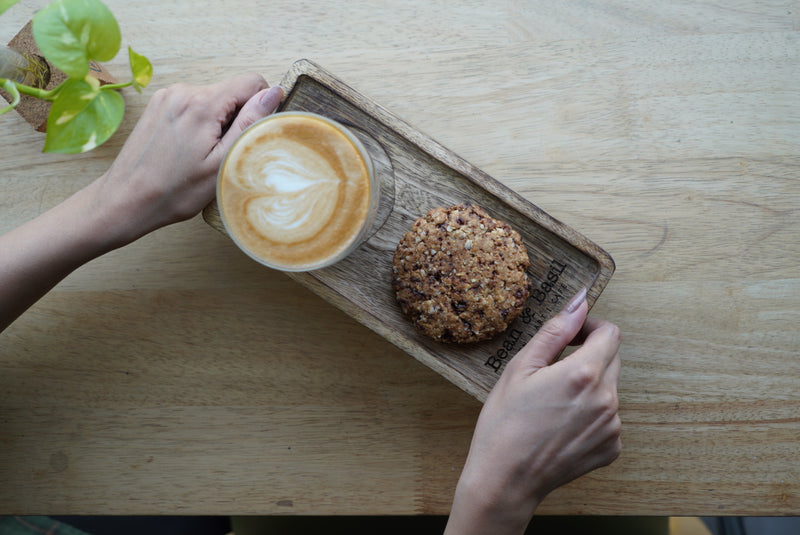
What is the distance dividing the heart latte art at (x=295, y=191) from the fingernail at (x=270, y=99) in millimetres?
103

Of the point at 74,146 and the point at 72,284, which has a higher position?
the point at 74,146

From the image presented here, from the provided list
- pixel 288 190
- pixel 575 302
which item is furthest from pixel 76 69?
pixel 575 302

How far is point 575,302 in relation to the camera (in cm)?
82

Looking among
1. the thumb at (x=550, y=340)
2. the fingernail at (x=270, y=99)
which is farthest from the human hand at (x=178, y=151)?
the thumb at (x=550, y=340)

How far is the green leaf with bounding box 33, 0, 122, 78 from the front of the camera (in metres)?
0.67

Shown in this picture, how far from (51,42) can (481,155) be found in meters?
0.65

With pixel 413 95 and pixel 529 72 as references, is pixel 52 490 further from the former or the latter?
pixel 529 72

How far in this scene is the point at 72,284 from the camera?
A: 1.02m

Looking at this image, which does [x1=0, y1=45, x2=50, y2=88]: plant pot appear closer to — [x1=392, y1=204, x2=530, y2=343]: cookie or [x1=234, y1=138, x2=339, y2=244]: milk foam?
[x1=234, y1=138, x2=339, y2=244]: milk foam

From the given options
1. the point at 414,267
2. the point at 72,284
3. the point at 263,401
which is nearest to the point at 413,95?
the point at 414,267

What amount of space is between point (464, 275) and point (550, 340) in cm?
16

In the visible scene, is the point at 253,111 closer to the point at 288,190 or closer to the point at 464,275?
the point at 288,190

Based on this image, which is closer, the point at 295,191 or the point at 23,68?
the point at 295,191

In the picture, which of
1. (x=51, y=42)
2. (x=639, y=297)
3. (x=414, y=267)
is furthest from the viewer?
(x=639, y=297)
